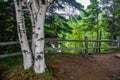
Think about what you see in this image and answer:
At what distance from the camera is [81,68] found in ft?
35.0

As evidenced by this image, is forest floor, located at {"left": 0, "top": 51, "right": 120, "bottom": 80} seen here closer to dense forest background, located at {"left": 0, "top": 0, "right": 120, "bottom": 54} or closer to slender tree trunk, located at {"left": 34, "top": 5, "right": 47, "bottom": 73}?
slender tree trunk, located at {"left": 34, "top": 5, "right": 47, "bottom": 73}

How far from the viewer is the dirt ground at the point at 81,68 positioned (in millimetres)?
9811

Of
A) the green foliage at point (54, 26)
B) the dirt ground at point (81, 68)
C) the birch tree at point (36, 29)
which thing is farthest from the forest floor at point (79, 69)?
the green foliage at point (54, 26)

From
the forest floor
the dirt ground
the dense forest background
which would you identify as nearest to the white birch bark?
the forest floor

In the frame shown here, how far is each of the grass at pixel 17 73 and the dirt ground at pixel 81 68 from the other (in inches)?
30.1

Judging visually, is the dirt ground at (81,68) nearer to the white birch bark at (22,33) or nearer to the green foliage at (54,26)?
the white birch bark at (22,33)

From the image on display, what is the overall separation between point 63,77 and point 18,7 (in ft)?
11.3

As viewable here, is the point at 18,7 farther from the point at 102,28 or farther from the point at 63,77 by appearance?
the point at 102,28

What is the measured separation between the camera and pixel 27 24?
13.5 m

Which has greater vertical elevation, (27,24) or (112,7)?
(112,7)

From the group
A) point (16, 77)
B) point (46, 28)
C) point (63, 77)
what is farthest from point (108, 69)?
point (46, 28)

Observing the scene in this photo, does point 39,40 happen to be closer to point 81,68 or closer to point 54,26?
point 81,68

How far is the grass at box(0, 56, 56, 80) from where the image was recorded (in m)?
8.83

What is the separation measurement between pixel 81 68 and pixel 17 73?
3142 millimetres
